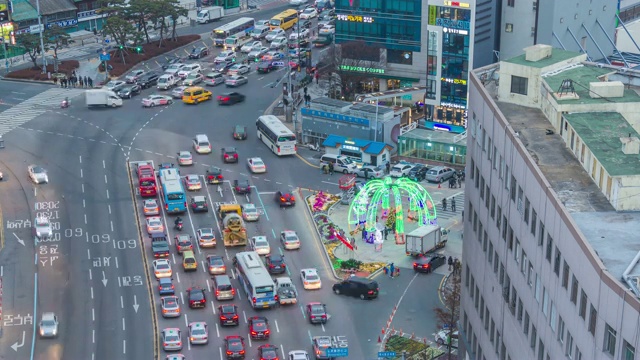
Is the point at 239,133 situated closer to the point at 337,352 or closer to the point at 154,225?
the point at 154,225

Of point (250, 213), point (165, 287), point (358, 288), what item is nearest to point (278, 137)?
point (250, 213)

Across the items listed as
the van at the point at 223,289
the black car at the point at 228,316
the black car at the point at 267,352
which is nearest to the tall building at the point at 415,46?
the van at the point at 223,289

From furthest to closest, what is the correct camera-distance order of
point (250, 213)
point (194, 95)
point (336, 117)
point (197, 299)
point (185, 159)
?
point (194, 95), point (336, 117), point (185, 159), point (250, 213), point (197, 299)

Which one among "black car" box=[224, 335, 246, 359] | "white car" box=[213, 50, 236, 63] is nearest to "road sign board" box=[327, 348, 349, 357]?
"black car" box=[224, 335, 246, 359]

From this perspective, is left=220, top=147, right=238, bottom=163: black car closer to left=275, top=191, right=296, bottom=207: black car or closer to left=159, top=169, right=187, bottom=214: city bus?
left=275, top=191, right=296, bottom=207: black car

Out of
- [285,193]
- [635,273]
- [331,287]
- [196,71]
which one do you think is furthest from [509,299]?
[196,71]

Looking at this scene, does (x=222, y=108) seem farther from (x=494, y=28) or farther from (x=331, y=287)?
(x=331, y=287)
